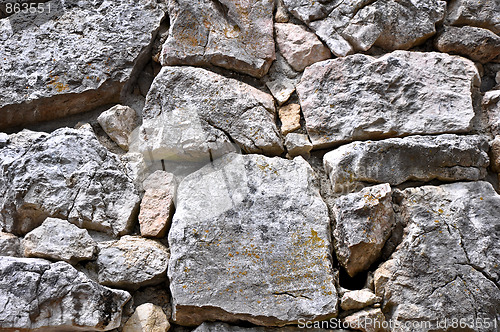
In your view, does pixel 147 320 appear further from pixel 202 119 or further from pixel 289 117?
pixel 289 117

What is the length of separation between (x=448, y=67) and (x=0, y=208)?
6.31ft

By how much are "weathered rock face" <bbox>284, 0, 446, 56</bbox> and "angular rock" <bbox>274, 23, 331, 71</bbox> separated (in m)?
0.04

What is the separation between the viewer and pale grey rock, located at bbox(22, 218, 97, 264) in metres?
1.63

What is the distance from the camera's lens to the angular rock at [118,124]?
1927 millimetres

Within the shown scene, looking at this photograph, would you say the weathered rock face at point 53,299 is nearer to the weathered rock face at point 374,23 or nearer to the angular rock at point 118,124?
the angular rock at point 118,124

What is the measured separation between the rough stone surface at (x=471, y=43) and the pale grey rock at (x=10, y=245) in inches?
75.9

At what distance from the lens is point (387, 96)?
184 centimetres

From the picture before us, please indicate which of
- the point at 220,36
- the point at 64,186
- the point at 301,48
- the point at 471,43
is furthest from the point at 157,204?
the point at 471,43

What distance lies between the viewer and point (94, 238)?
68.2 inches

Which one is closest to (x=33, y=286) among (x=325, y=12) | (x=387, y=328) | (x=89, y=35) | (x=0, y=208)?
(x=0, y=208)

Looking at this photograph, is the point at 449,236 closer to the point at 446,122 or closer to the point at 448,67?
the point at 446,122

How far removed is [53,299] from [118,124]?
752 millimetres

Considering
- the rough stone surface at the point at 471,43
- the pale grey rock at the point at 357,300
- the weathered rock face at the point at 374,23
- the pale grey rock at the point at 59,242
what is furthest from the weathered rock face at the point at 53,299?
the rough stone surface at the point at 471,43
